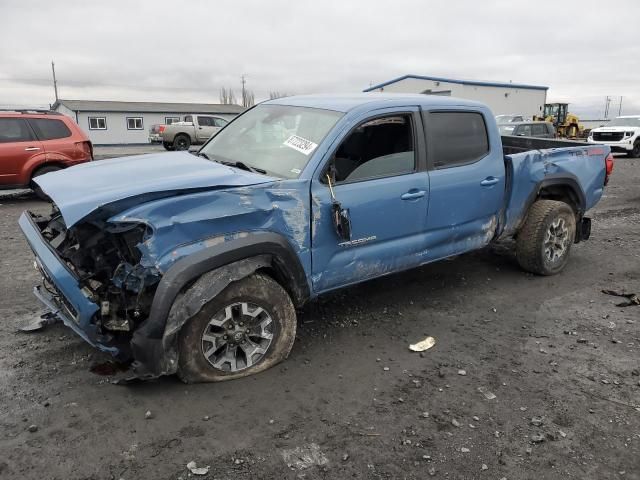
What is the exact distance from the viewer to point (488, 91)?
3894 cm

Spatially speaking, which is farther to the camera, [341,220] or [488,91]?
[488,91]

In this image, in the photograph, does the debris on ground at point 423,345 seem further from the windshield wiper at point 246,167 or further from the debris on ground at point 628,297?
the debris on ground at point 628,297

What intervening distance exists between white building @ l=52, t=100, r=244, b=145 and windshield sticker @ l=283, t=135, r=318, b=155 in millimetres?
37166

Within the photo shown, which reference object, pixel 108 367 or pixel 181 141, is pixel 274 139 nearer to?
pixel 108 367

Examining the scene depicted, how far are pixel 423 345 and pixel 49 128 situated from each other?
9307 millimetres

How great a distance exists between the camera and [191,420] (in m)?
2.90

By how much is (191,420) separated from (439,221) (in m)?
2.50

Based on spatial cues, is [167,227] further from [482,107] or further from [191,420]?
[482,107]

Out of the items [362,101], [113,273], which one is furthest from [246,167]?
[113,273]

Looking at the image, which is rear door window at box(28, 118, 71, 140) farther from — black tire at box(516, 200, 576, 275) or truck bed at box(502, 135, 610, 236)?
black tire at box(516, 200, 576, 275)

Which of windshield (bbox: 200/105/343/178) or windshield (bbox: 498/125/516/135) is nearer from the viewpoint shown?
windshield (bbox: 200/105/343/178)

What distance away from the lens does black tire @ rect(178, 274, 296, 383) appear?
310cm

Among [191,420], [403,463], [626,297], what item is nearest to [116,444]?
[191,420]

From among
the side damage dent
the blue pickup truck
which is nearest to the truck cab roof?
the blue pickup truck
